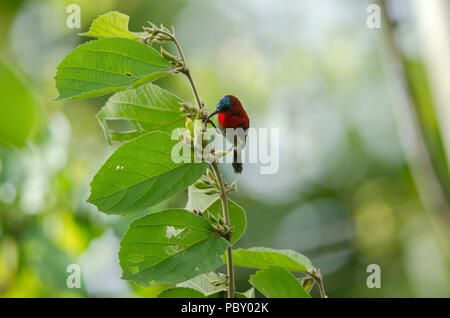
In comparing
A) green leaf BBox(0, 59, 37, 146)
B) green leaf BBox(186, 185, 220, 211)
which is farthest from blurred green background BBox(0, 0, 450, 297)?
green leaf BBox(186, 185, 220, 211)

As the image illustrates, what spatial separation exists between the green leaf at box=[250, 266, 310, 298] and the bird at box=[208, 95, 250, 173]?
0.10m

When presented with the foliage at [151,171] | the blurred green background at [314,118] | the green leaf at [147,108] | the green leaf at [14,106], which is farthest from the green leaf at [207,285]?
the blurred green background at [314,118]

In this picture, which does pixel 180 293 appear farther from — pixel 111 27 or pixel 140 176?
pixel 111 27

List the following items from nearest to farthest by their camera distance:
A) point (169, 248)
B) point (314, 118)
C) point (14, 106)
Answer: point (169, 248) < point (14, 106) < point (314, 118)

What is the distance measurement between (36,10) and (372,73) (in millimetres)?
2580

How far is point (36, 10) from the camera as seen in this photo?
3541 mm

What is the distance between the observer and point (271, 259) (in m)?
0.47

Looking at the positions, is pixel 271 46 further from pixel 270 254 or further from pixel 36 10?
pixel 270 254

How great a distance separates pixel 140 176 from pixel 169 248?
6cm

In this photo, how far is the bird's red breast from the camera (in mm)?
469

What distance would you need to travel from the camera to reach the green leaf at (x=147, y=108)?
43 cm

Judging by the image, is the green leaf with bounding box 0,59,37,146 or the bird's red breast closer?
the bird's red breast

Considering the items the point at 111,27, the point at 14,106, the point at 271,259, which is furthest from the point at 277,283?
the point at 14,106

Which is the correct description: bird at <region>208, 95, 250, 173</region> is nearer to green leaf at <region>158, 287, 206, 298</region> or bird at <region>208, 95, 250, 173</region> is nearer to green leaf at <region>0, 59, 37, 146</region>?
green leaf at <region>158, 287, 206, 298</region>
